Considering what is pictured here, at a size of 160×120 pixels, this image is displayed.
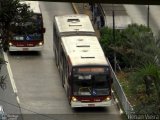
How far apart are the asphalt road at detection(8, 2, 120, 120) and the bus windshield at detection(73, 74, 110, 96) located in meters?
1.13

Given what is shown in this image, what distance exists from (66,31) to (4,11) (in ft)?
58.5

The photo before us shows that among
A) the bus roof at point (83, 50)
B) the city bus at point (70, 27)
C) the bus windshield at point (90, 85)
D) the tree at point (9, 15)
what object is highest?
the tree at point (9, 15)

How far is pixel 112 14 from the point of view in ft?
159

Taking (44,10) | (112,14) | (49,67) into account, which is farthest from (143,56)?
(44,10)

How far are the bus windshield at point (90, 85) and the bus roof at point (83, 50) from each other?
58 centimetres

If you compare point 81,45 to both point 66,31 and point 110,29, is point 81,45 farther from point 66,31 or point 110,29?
point 110,29

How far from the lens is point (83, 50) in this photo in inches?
1453

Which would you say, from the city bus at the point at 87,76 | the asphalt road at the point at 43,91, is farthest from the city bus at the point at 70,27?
the city bus at the point at 87,76

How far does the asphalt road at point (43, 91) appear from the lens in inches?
1416

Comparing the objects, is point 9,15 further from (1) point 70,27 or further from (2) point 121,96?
(1) point 70,27

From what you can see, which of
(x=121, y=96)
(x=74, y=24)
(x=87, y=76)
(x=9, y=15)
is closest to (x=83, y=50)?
(x=87, y=76)

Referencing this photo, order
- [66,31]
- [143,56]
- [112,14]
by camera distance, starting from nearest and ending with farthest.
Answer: [143,56] < [66,31] < [112,14]

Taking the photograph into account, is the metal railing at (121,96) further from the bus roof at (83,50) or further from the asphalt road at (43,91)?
the bus roof at (83,50)

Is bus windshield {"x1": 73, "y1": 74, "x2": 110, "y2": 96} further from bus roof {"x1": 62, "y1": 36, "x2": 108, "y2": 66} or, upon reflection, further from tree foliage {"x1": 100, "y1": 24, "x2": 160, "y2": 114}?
tree foliage {"x1": 100, "y1": 24, "x2": 160, "y2": 114}
